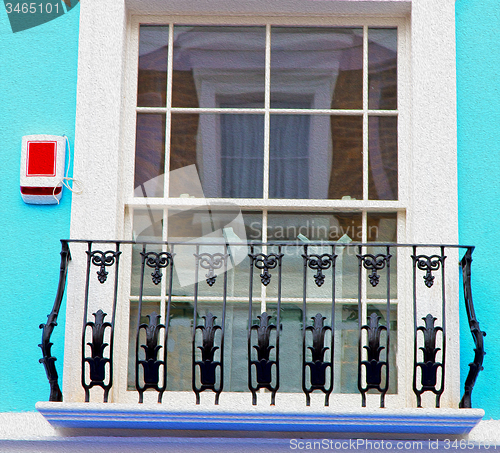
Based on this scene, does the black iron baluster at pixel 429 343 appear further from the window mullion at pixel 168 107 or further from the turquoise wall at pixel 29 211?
the turquoise wall at pixel 29 211

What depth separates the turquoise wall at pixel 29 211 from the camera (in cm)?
447

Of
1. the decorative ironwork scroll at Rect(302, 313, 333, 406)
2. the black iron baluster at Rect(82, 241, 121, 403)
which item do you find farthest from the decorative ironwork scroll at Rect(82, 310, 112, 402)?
the decorative ironwork scroll at Rect(302, 313, 333, 406)

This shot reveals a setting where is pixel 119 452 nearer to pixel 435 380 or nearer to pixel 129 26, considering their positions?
pixel 435 380

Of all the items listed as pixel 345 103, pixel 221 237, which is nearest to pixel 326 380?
pixel 221 237

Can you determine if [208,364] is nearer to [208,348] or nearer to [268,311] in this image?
[208,348]

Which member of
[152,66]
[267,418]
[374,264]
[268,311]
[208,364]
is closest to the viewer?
[267,418]

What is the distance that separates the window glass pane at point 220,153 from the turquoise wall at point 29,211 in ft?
2.18

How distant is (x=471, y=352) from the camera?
4.45m

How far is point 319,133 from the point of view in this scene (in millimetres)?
4871

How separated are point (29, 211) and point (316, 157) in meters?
1.74

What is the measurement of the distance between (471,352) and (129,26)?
2.82m

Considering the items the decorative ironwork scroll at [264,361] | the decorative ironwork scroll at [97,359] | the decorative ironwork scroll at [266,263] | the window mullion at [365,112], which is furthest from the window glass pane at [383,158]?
the decorative ironwork scroll at [97,359]

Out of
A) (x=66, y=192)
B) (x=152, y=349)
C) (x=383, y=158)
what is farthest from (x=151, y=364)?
(x=383, y=158)

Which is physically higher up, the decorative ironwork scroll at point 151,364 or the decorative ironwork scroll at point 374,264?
the decorative ironwork scroll at point 374,264
